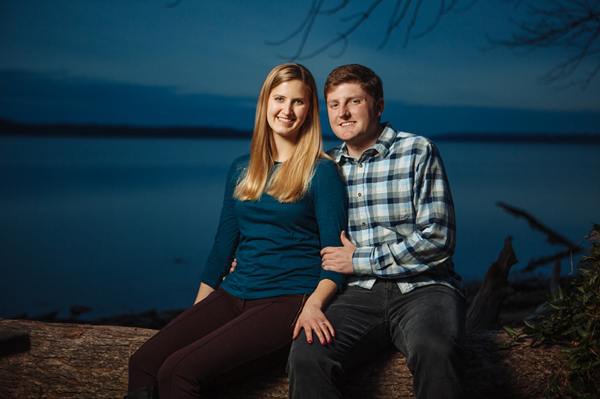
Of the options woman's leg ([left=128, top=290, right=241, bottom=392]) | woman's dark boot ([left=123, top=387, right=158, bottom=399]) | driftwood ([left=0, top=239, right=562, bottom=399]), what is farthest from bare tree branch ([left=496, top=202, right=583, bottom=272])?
woman's dark boot ([left=123, top=387, right=158, bottom=399])

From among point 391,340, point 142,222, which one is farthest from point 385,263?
point 142,222

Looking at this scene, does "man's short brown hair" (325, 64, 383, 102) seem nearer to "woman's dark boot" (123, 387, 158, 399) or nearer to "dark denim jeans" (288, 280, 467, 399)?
"dark denim jeans" (288, 280, 467, 399)

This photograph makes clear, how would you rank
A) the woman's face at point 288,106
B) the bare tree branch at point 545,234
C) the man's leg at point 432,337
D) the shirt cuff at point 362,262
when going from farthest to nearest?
1. the bare tree branch at point 545,234
2. the woman's face at point 288,106
3. the shirt cuff at point 362,262
4. the man's leg at point 432,337

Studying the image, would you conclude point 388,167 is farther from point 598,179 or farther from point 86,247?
point 598,179

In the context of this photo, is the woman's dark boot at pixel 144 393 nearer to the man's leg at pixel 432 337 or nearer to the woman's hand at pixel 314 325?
the woman's hand at pixel 314 325

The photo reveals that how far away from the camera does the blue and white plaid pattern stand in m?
1.84

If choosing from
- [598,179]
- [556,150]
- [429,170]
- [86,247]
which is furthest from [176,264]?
[556,150]

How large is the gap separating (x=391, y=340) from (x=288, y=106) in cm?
101

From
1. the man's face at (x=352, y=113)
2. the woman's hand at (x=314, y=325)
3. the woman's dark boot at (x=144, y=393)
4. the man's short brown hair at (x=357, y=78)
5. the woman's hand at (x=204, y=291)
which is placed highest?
the man's short brown hair at (x=357, y=78)


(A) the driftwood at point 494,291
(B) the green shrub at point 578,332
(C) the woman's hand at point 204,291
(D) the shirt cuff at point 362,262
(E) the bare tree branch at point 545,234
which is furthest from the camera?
(E) the bare tree branch at point 545,234

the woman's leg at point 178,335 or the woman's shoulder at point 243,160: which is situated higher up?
the woman's shoulder at point 243,160

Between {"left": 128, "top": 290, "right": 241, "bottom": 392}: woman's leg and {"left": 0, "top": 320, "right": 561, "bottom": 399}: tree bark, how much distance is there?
0.78 ft

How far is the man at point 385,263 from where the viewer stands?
1564 millimetres

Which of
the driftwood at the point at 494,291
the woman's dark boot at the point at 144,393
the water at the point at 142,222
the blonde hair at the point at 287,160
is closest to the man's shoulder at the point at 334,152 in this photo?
the blonde hair at the point at 287,160
